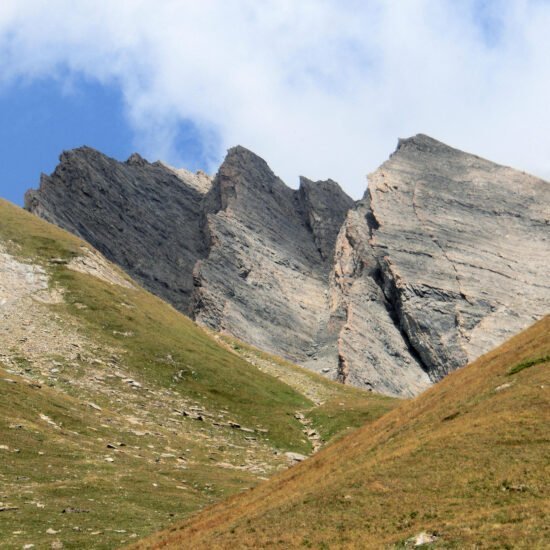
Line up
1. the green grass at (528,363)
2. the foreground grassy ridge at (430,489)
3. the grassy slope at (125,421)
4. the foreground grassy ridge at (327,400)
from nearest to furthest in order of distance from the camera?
the foreground grassy ridge at (430,489) → the green grass at (528,363) → the grassy slope at (125,421) → the foreground grassy ridge at (327,400)

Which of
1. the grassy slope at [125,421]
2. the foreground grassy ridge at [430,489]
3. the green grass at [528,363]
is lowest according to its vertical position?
the foreground grassy ridge at [430,489]

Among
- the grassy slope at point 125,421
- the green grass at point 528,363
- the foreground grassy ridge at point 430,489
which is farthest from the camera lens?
the grassy slope at point 125,421

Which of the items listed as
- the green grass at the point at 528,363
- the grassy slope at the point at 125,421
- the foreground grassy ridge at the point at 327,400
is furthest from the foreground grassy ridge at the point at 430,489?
the foreground grassy ridge at the point at 327,400

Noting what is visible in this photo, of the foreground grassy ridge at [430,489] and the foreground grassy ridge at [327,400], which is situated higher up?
the foreground grassy ridge at [327,400]

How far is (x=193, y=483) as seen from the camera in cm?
4984

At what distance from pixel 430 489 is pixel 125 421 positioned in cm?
4100

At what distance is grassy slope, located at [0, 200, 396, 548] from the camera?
129 ft

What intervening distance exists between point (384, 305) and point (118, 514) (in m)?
160

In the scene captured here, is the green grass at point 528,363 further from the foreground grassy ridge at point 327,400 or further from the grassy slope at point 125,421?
the foreground grassy ridge at point 327,400

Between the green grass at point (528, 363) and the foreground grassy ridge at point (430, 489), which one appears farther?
the green grass at point (528, 363)

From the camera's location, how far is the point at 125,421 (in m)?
63.3

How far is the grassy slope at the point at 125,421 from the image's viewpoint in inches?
1551

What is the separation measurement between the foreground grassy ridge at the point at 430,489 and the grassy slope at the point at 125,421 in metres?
6.92

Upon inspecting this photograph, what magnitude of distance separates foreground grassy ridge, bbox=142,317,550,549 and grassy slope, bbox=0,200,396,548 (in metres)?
6.92
